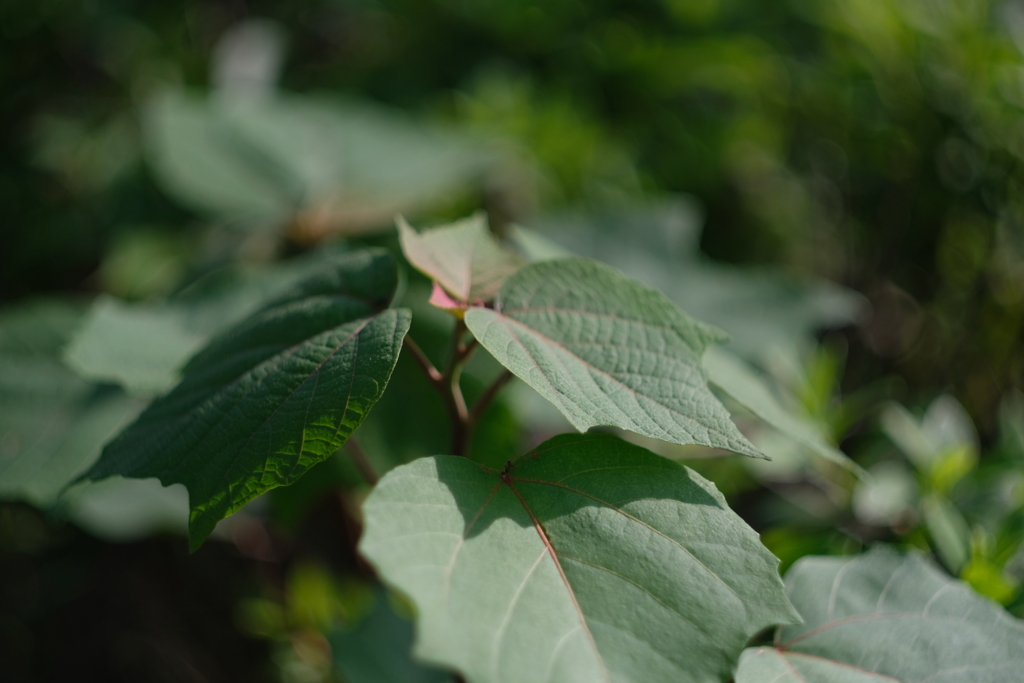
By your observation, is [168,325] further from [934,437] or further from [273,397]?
[934,437]

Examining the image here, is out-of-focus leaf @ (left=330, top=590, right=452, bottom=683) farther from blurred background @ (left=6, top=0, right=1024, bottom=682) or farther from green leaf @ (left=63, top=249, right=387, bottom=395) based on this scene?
green leaf @ (left=63, top=249, right=387, bottom=395)

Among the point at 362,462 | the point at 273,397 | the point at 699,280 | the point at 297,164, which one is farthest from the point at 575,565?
the point at 297,164

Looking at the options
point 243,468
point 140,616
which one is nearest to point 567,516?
point 243,468

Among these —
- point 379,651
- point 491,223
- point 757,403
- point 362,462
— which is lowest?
point 379,651

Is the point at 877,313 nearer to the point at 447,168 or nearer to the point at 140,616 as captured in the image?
the point at 447,168

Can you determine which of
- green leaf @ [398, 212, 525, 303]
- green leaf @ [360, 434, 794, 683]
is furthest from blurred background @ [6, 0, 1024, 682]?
green leaf @ [360, 434, 794, 683]

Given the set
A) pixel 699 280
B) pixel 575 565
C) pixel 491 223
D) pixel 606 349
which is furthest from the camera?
pixel 491 223
